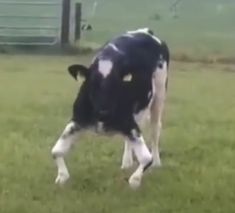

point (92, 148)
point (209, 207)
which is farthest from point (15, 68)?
point (209, 207)

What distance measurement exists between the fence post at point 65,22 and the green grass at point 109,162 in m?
7.32

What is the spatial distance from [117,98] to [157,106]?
1.17m

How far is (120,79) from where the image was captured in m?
7.80

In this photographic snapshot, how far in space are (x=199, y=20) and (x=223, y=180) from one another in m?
20.5

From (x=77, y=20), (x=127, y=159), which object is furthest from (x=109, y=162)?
(x=77, y=20)

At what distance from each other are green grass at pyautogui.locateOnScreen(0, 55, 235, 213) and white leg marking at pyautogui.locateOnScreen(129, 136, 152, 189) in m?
0.09

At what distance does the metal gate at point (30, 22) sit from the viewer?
22.2 metres

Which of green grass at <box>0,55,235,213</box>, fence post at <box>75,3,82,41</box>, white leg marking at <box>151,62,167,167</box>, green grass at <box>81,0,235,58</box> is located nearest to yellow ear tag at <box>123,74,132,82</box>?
white leg marking at <box>151,62,167,167</box>

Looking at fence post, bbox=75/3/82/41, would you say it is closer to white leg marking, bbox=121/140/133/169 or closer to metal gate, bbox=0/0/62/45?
metal gate, bbox=0/0/62/45

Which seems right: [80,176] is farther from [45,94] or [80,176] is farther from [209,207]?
[45,94]

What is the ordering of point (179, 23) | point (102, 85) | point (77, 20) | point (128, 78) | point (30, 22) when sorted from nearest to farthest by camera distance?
point (102, 85), point (128, 78), point (77, 20), point (30, 22), point (179, 23)

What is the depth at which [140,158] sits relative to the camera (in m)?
7.77

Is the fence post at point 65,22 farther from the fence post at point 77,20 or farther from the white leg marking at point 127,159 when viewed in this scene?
the white leg marking at point 127,159

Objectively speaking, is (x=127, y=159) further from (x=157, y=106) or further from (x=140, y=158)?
(x=140, y=158)
